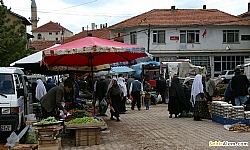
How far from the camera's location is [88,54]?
13859mm

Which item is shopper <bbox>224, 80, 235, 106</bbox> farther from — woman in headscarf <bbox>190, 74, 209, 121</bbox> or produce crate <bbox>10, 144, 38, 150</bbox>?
produce crate <bbox>10, 144, 38, 150</bbox>

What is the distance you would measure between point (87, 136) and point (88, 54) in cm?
471

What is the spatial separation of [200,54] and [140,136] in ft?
114

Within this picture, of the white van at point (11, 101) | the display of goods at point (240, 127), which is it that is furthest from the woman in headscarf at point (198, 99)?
the white van at point (11, 101)

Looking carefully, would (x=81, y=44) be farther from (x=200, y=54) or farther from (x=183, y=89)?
(x=200, y=54)

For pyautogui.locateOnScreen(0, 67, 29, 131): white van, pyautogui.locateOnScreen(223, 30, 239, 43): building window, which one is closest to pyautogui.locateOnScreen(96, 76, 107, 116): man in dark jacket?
pyautogui.locateOnScreen(0, 67, 29, 131): white van

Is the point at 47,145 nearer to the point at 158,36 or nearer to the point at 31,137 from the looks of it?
the point at 31,137

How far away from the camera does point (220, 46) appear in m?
44.4

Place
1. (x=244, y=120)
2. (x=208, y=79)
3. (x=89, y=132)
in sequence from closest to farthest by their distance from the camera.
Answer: (x=89, y=132) → (x=244, y=120) → (x=208, y=79)

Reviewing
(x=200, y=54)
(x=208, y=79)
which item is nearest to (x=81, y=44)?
(x=208, y=79)

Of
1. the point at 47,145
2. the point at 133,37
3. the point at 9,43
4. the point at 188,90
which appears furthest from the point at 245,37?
the point at 47,145

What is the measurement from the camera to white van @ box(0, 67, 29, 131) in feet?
34.0

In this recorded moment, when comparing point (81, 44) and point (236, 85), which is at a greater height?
point (81, 44)

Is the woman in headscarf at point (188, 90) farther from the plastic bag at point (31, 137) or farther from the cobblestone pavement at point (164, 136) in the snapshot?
the plastic bag at point (31, 137)
